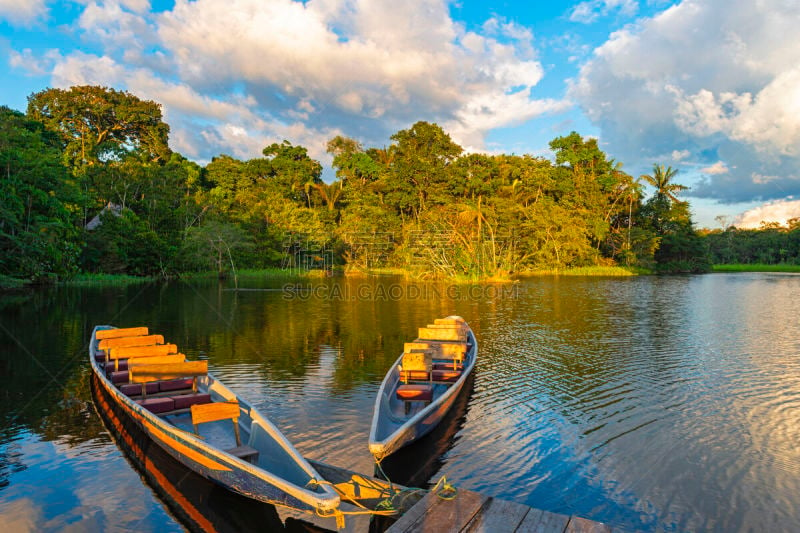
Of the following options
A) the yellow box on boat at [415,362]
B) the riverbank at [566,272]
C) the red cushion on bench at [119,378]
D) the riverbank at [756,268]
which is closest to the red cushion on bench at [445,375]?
the yellow box on boat at [415,362]

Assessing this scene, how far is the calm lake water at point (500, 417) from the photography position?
749cm

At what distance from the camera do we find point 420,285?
47812 mm

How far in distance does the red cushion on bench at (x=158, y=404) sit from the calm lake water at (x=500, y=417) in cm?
75

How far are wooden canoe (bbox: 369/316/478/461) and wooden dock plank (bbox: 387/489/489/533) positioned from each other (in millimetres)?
1746

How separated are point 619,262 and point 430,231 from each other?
37278 mm

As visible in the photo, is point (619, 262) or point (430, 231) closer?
point (430, 231)

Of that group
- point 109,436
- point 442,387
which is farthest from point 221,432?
point 442,387

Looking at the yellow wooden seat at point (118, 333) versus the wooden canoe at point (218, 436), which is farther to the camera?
the yellow wooden seat at point (118, 333)

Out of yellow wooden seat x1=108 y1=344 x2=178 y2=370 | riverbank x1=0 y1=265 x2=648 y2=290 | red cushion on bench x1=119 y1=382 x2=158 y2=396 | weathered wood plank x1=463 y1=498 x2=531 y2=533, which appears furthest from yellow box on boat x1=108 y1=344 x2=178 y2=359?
riverbank x1=0 y1=265 x2=648 y2=290

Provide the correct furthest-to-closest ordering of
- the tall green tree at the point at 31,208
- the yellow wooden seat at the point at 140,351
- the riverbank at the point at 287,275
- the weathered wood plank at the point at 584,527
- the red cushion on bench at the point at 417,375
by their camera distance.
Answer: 1. the riverbank at the point at 287,275
2. the tall green tree at the point at 31,208
3. the yellow wooden seat at the point at 140,351
4. the red cushion on bench at the point at 417,375
5. the weathered wood plank at the point at 584,527

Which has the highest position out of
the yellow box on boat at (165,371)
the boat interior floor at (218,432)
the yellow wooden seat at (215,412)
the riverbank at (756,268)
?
the riverbank at (756,268)

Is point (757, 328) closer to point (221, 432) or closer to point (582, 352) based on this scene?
point (582, 352)

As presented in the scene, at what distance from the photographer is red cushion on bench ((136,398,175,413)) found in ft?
31.1

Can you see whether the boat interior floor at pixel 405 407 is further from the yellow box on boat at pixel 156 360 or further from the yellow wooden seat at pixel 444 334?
the yellow box on boat at pixel 156 360
